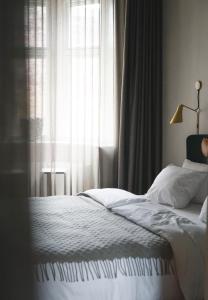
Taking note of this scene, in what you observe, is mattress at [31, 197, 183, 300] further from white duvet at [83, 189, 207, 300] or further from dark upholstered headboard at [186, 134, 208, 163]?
dark upholstered headboard at [186, 134, 208, 163]

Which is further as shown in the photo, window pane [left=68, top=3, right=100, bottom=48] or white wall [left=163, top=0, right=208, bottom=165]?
window pane [left=68, top=3, right=100, bottom=48]

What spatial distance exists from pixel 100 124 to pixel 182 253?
2323mm

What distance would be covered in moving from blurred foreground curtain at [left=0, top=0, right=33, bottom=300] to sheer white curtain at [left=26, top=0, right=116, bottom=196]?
10.9ft

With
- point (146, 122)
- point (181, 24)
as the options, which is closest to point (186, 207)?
point (146, 122)

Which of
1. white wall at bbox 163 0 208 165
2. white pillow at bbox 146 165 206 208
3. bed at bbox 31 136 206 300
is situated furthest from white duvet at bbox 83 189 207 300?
white wall at bbox 163 0 208 165

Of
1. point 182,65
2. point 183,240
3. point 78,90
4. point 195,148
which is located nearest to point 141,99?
point 182,65

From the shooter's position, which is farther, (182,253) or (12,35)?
(182,253)

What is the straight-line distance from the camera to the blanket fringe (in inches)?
71.5

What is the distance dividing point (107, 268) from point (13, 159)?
1.39m

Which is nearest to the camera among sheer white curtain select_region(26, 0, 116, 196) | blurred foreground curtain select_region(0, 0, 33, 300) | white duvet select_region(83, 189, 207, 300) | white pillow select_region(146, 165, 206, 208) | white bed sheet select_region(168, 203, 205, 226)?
blurred foreground curtain select_region(0, 0, 33, 300)

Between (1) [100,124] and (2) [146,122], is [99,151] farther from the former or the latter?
(2) [146,122]

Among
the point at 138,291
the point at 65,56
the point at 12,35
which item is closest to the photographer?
the point at 12,35

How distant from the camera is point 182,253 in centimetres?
197

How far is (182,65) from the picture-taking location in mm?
3834
